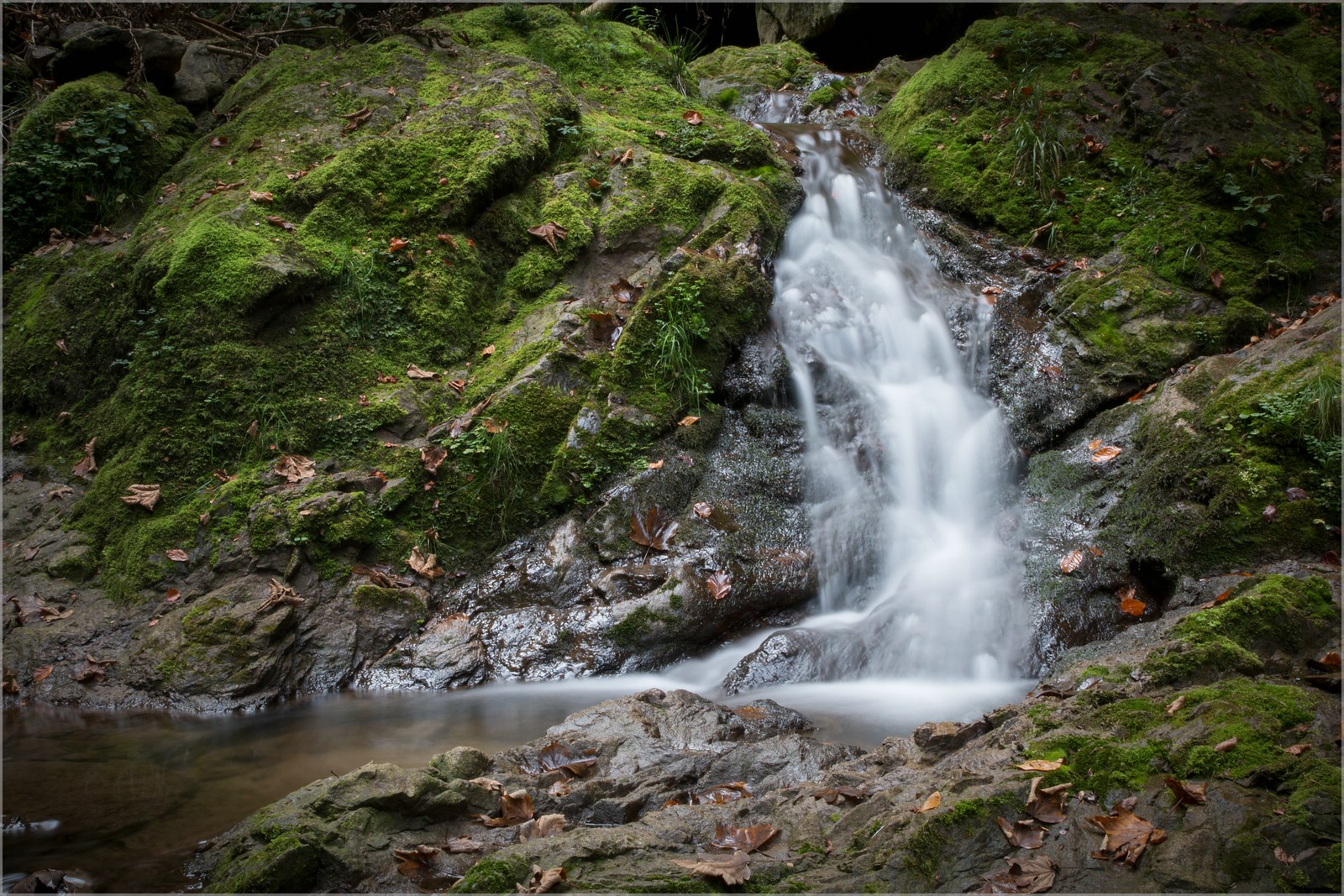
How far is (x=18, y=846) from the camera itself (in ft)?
10.1

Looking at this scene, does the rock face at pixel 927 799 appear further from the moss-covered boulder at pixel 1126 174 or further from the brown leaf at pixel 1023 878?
the moss-covered boulder at pixel 1126 174

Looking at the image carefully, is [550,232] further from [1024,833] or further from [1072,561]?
[1024,833]

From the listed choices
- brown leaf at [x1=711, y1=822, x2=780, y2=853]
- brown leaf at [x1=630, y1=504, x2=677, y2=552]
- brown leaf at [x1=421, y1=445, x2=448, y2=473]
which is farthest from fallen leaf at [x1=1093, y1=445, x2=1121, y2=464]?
brown leaf at [x1=421, y1=445, x2=448, y2=473]

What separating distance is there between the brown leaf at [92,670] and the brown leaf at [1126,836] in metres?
5.69

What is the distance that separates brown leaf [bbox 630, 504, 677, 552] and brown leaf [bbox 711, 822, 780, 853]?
3011 mm

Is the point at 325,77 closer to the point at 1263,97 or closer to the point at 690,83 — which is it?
the point at 690,83

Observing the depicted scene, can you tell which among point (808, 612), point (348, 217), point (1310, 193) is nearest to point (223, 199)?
point (348, 217)

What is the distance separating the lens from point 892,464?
639 cm

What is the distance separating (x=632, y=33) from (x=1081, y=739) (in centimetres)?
982

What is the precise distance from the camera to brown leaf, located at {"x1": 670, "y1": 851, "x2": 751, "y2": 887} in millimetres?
2244

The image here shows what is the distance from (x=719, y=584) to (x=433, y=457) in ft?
7.83

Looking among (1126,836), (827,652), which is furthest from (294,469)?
(1126,836)

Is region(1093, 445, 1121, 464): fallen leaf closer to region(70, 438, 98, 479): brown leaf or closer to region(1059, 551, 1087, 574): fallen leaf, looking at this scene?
region(1059, 551, 1087, 574): fallen leaf

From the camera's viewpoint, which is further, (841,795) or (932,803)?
(841,795)
